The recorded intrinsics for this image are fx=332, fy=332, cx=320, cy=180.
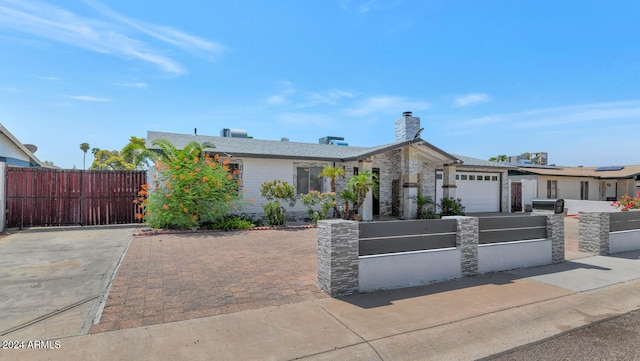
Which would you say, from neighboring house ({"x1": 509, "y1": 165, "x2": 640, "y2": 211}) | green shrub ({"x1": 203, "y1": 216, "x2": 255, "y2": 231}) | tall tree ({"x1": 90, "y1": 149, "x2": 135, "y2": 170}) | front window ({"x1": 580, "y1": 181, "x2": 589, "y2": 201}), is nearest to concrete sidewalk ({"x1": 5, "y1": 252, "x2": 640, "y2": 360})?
green shrub ({"x1": 203, "y1": 216, "x2": 255, "y2": 231})

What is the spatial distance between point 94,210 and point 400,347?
1339 centimetres

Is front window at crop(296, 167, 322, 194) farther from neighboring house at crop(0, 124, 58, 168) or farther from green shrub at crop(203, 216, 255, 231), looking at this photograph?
neighboring house at crop(0, 124, 58, 168)

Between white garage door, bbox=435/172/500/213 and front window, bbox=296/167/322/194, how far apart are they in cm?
880

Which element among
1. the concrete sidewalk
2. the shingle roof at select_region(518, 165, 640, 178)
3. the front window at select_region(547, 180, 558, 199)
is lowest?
the concrete sidewalk

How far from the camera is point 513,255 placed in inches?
280

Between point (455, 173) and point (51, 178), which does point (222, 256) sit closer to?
point (51, 178)

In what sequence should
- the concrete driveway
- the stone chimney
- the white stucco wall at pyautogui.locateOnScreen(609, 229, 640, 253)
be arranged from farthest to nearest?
the stone chimney, the white stucco wall at pyautogui.locateOnScreen(609, 229, 640, 253), the concrete driveway

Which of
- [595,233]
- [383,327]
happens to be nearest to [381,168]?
[595,233]

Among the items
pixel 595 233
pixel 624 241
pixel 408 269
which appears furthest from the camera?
pixel 624 241

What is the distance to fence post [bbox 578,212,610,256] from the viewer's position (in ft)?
28.1

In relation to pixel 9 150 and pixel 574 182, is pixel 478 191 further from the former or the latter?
pixel 9 150

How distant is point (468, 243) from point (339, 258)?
2.90 meters

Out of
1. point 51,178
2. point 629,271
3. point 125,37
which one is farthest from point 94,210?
point 629,271

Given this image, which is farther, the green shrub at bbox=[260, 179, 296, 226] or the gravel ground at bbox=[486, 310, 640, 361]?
the green shrub at bbox=[260, 179, 296, 226]
